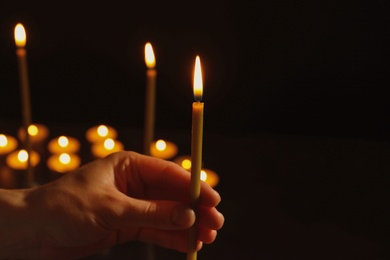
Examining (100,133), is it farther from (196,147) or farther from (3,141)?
(196,147)

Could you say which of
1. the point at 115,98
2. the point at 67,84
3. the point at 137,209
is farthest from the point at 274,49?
the point at 137,209

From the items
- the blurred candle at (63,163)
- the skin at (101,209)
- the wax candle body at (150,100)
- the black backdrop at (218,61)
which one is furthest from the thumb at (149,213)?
the black backdrop at (218,61)

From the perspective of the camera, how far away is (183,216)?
0.81 metres

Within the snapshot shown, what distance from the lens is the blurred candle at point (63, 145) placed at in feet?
4.80

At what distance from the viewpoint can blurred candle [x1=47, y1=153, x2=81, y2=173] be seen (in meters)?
1.40

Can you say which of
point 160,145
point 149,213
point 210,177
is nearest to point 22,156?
point 160,145

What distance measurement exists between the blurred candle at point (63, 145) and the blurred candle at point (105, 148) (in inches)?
1.7

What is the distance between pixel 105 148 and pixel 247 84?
0.40 meters

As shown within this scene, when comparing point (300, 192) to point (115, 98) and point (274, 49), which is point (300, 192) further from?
point (115, 98)

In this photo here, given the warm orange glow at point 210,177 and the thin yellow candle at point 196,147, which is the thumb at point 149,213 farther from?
the warm orange glow at point 210,177

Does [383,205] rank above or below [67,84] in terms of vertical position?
below

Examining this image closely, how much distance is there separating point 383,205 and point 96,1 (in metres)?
0.85

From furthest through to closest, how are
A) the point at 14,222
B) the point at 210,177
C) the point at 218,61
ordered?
1. the point at 218,61
2. the point at 210,177
3. the point at 14,222

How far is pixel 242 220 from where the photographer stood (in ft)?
4.04
